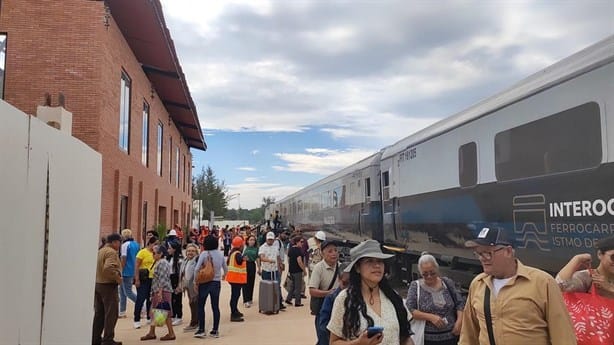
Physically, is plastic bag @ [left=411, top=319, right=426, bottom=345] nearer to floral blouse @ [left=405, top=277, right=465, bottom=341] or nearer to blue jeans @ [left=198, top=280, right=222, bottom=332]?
floral blouse @ [left=405, top=277, right=465, bottom=341]

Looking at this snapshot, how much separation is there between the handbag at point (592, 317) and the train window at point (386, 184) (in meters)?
10.3

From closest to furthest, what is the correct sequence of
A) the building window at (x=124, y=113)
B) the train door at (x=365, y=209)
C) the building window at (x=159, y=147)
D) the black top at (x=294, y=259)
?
the black top at (x=294, y=259), the train door at (x=365, y=209), the building window at (x=124, y=113), the building window at (x=159, y=147)

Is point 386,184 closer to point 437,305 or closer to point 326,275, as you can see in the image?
point 326,275

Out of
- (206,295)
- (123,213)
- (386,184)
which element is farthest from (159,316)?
(123,213)

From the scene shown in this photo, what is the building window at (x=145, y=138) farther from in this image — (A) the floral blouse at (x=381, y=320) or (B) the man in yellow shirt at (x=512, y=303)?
(B) the man in yellow shirt at (x=512, y=303)

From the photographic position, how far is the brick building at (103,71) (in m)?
13.6

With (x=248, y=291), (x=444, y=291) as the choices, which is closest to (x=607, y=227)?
(x=444, y=291)

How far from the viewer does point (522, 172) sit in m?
7.27

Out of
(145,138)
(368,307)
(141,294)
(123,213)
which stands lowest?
(141,294)

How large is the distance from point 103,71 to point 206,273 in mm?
7755

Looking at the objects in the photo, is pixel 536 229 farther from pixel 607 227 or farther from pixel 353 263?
pixel 353 263

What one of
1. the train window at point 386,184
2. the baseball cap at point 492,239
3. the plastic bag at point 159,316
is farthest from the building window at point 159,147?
the baseball cap at point 492,239

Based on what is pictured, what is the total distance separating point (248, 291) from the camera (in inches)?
Answer: 494

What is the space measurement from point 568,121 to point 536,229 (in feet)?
4.58
